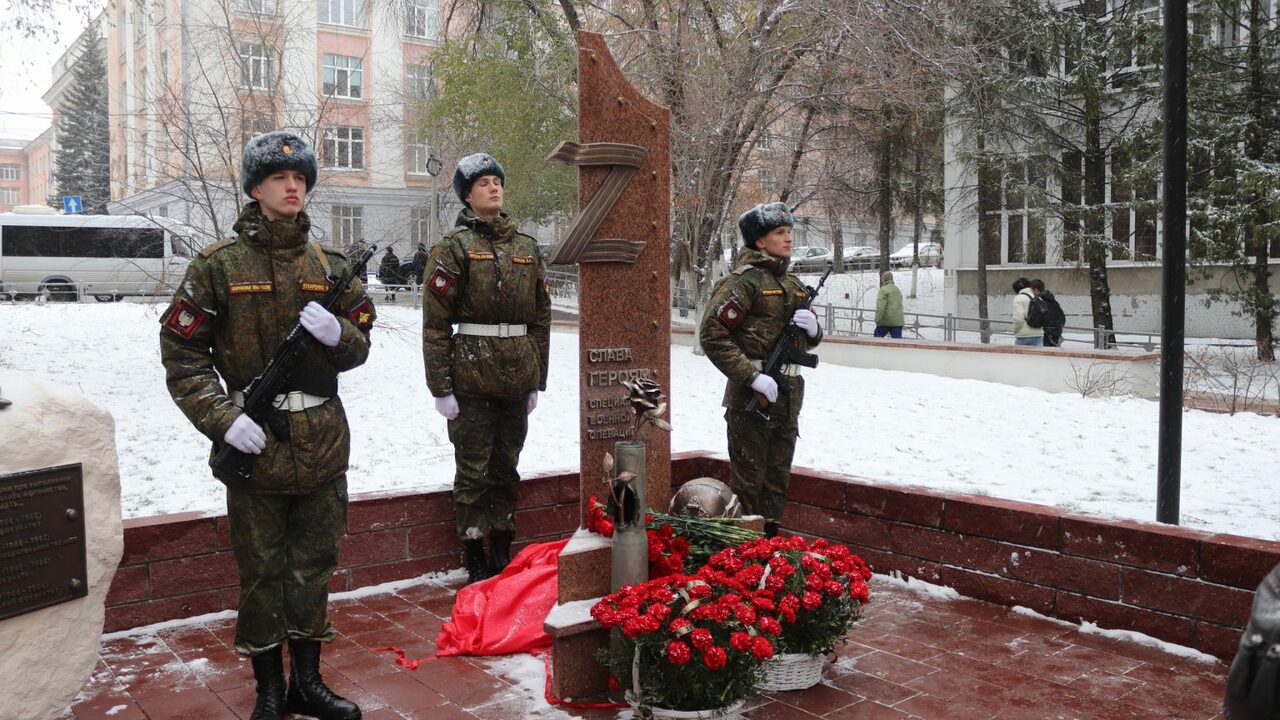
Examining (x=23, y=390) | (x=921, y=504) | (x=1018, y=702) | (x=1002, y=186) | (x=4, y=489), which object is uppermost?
(x=1002, y=186)

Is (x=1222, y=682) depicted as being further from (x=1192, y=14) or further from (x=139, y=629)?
(x=1192, y=14)

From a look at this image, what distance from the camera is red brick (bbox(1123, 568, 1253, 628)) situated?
15.3ft

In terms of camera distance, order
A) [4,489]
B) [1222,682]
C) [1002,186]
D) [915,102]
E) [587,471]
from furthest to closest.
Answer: [1002,186], [915,102], [587,471], [1222,682], [4,489]

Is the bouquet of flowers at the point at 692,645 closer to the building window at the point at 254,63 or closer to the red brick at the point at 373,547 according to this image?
the red brick at the point at 373,547

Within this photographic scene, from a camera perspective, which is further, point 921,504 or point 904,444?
point 904,444

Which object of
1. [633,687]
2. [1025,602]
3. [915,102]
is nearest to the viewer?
[633,687]

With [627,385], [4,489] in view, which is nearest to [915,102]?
[627,385]

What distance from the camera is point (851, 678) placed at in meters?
4.55

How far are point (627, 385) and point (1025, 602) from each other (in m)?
2.33

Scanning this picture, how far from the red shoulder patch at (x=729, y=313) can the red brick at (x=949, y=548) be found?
4.71 feet

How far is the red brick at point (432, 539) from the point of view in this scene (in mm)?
5965

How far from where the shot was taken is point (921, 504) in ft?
18.9

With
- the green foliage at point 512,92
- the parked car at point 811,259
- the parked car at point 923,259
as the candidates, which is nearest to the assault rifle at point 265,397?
the green foliage at point 512,92

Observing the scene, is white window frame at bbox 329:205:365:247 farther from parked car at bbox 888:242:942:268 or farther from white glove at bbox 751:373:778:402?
parked car at bbox 888:242:942:268
